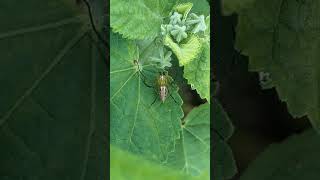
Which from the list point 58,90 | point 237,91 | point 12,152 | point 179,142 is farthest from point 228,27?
point 12,152

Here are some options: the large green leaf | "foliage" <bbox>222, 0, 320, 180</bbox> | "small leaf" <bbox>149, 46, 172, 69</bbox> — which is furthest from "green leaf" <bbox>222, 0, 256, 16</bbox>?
the large green leaf

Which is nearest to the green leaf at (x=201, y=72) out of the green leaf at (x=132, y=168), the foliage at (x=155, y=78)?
the foliage at (x=155, y=78)

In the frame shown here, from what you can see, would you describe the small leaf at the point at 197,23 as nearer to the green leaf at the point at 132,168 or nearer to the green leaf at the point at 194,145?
the green leaf at the point at 194,145

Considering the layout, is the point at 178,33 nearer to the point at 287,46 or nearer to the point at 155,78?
the point at 155,78

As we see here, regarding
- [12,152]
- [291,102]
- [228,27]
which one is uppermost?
[228,27]

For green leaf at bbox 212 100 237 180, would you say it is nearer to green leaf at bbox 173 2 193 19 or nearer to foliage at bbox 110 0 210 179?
foliage at bbox 110 0 210 179

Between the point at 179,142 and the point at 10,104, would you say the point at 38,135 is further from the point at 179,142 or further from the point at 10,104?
the point at 179,142
